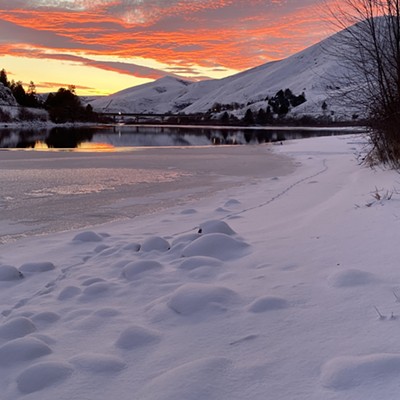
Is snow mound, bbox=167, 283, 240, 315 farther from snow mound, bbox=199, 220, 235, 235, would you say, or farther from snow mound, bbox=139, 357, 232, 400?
snow mound, bbox=199, 220, 235, 235

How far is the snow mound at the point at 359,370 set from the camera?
2.13 m

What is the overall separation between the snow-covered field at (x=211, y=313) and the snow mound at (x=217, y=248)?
1cm

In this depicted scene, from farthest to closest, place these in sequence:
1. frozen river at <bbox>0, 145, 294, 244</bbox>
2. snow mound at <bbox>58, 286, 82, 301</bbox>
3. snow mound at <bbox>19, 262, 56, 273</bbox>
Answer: frozen river at <bbox>0, 145, 294, 244</bbox>
snow mound at <bbox>19, 262, 56, 273</bbox>
snow mound at <bbox>58, 286, 82, 301</bbox>

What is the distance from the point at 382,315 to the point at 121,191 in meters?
8.90

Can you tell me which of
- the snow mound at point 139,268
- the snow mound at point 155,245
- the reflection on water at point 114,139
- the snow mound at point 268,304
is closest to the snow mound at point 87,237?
the snow mound at point 155,245

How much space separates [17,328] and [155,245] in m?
2.41

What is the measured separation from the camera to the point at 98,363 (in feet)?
8.86

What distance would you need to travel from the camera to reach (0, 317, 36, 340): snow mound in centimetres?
318

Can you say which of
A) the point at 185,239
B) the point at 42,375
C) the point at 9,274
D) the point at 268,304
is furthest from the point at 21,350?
the point at 185,239

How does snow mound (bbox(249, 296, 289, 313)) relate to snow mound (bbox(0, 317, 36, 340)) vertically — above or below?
above

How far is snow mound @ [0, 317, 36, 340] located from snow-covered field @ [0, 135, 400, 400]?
0.01 metres

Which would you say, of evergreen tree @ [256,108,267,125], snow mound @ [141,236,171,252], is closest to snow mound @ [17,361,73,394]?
snow mound @ [141,236,171,252]

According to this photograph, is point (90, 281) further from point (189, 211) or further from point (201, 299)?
point (189, 211)

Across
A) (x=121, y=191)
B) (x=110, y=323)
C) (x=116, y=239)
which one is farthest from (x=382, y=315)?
(x=121, y=191)
